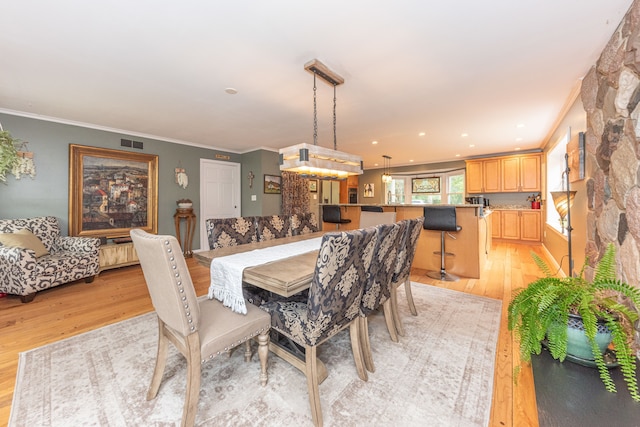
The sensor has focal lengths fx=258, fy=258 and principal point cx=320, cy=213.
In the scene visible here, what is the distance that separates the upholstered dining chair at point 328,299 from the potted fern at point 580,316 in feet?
2.30

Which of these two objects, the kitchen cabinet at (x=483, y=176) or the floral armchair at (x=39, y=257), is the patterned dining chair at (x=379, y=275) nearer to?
the floral armchair at (x=39, y=257)

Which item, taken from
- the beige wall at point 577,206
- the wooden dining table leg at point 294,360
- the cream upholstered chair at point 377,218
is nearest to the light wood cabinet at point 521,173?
the beige wall at point 577,206

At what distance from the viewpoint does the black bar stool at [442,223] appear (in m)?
3.49

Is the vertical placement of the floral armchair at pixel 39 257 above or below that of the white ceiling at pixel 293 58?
below

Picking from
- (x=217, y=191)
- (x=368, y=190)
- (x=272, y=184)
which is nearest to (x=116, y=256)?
(x=217, y=191)

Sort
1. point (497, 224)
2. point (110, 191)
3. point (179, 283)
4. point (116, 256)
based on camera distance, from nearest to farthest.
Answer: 1. point (179, 283)
2. point (116, 256)
3. point (110, 191)
4. point (497, 224)

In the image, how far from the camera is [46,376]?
1.66 meters

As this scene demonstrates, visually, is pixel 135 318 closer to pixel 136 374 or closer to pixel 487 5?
pixel 136 374

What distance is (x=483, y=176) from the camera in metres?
6.46

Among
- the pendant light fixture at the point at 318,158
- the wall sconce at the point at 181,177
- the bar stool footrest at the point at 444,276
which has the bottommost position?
the bar stool footrest at the point at 444,276

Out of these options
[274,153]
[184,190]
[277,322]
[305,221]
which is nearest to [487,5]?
[277,322]

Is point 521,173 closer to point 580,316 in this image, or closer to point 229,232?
point 580,316

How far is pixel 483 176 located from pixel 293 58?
6.12m

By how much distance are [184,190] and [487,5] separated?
5259 mm
